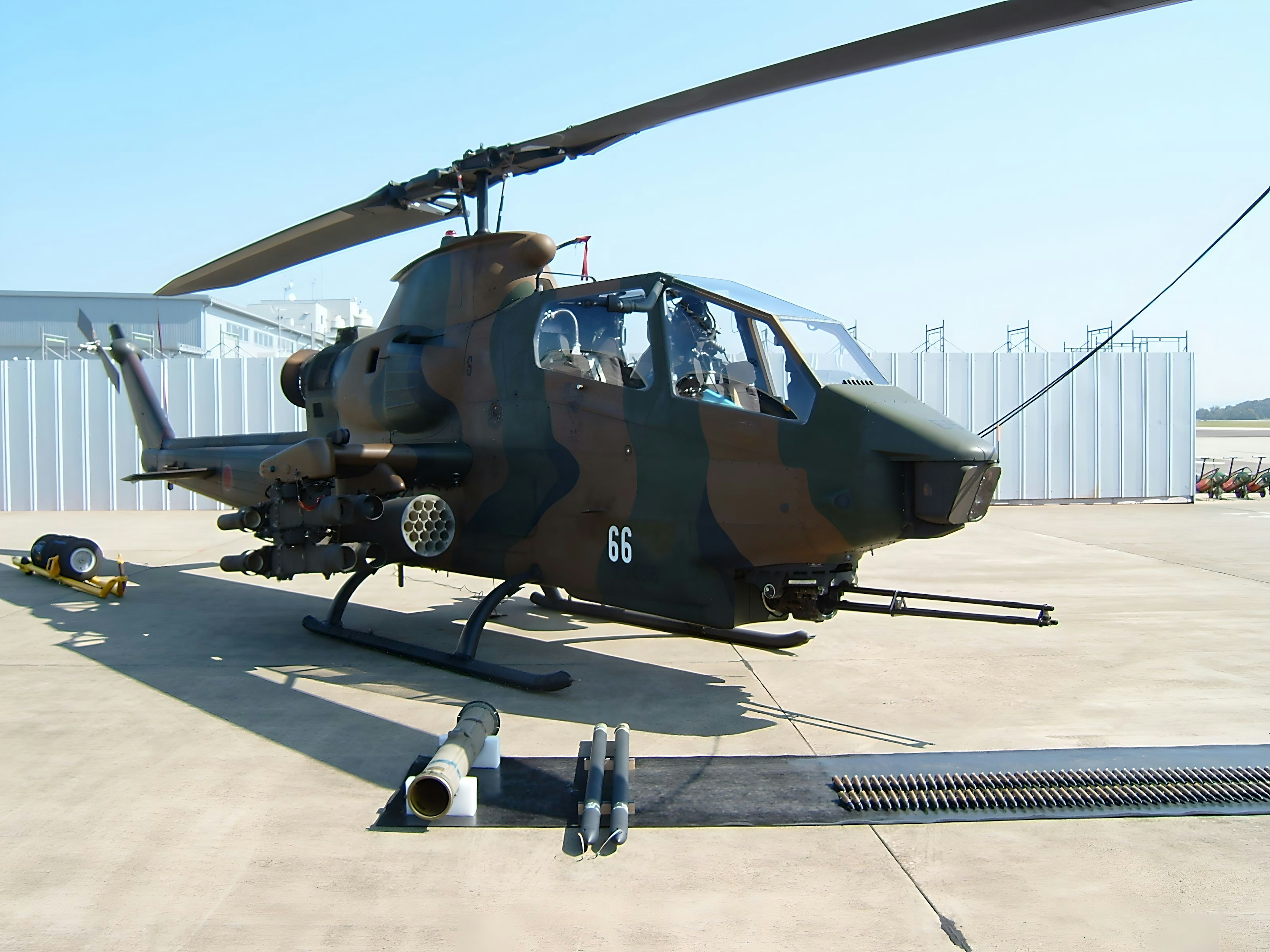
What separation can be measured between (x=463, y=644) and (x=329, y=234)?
3.85 m

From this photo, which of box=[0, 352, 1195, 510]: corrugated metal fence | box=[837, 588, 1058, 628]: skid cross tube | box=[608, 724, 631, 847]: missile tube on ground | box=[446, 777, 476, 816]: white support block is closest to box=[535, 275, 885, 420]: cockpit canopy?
box=[837, 588, 1058, 628]: skid cross tube

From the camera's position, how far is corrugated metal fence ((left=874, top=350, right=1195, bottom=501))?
20969 mm

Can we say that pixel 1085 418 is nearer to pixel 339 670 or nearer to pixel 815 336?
pixel 815 336

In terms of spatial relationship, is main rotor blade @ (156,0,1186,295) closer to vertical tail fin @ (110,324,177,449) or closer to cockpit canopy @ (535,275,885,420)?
cockpit canopy @ (535,275,885,420)

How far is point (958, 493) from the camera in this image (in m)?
5.09

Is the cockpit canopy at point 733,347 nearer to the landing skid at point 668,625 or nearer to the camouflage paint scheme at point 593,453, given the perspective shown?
the camouflage paint scheme at point 593,453

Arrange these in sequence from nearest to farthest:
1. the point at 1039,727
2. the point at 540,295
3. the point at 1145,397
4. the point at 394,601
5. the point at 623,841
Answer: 1. the point at 623,841
2. the point at 1039,727
3. the point at 540,295
4. the point at 394,601
5. the point at 1145,397

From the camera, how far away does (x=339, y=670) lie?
7.00 metres

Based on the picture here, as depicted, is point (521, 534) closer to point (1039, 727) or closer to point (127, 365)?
point (1039, 727)

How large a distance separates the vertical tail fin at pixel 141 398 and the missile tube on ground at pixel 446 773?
803cm

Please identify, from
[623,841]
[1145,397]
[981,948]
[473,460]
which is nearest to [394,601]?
[473,460]

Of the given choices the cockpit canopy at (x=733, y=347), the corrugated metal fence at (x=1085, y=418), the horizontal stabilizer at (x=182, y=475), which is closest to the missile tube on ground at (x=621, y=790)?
the cockpit canopy at (x=733, y=347)

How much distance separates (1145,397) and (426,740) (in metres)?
20.7

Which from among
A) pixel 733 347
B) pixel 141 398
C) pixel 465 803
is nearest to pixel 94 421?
pixel 141 398
